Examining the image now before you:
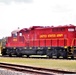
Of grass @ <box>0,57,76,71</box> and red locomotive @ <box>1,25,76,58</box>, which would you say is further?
red locomotive @ <box>1,25,76,58</box>

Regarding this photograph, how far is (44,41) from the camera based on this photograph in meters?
33.1

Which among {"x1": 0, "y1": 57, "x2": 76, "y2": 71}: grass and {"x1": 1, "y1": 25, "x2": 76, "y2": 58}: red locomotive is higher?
{"x1": 1, "y1": 25, "x2": 76, "y2": 58}: red locomotive

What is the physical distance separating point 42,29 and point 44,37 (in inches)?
40.3

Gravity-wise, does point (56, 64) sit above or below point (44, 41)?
below

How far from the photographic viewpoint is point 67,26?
31.1 m

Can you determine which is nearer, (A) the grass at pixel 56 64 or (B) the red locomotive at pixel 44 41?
(A) the grass at pixel 56 64

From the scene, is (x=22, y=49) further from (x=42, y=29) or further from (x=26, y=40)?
(x=42, y=29)

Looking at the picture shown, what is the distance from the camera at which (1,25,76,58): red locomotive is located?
30.7m

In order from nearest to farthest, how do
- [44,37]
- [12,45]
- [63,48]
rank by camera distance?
[63,48] < [44,37] < [12,45]

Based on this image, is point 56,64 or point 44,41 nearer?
point 56,64

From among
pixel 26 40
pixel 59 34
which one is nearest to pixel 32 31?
pixel 26 40

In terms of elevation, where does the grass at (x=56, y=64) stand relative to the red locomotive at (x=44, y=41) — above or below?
below

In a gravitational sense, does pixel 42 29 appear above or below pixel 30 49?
above

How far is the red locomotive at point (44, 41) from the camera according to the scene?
30.7 m
